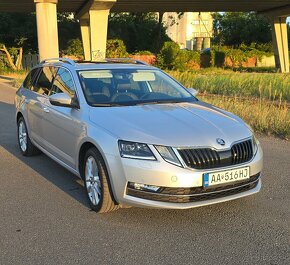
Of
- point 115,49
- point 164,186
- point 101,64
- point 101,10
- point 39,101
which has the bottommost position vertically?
point 164,186

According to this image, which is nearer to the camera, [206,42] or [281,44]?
[281,44]

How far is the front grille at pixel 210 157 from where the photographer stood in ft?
13.7

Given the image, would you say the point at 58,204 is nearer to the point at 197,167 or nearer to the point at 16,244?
the point at 16,244

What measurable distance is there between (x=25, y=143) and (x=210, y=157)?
416 cm

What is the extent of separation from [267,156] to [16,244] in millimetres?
4703

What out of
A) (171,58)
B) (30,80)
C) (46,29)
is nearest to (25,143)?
(30,80)

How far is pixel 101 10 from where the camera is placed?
97.9ft

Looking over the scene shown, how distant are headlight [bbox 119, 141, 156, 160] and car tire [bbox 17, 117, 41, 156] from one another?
332cm

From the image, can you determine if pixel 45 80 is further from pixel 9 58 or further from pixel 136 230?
pixel 9 58

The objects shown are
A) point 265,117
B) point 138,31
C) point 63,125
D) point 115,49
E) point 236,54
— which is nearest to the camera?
point 63,125

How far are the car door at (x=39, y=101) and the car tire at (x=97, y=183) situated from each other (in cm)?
166

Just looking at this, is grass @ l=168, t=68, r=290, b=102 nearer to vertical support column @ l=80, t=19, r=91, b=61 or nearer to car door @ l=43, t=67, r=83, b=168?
car door @ l=43, t=67, r=83, b=168

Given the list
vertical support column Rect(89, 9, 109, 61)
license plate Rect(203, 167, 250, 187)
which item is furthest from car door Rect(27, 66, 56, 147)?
vertical support column Rect(89, 9, 109, 61)

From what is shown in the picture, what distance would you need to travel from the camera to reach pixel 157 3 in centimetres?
3394
